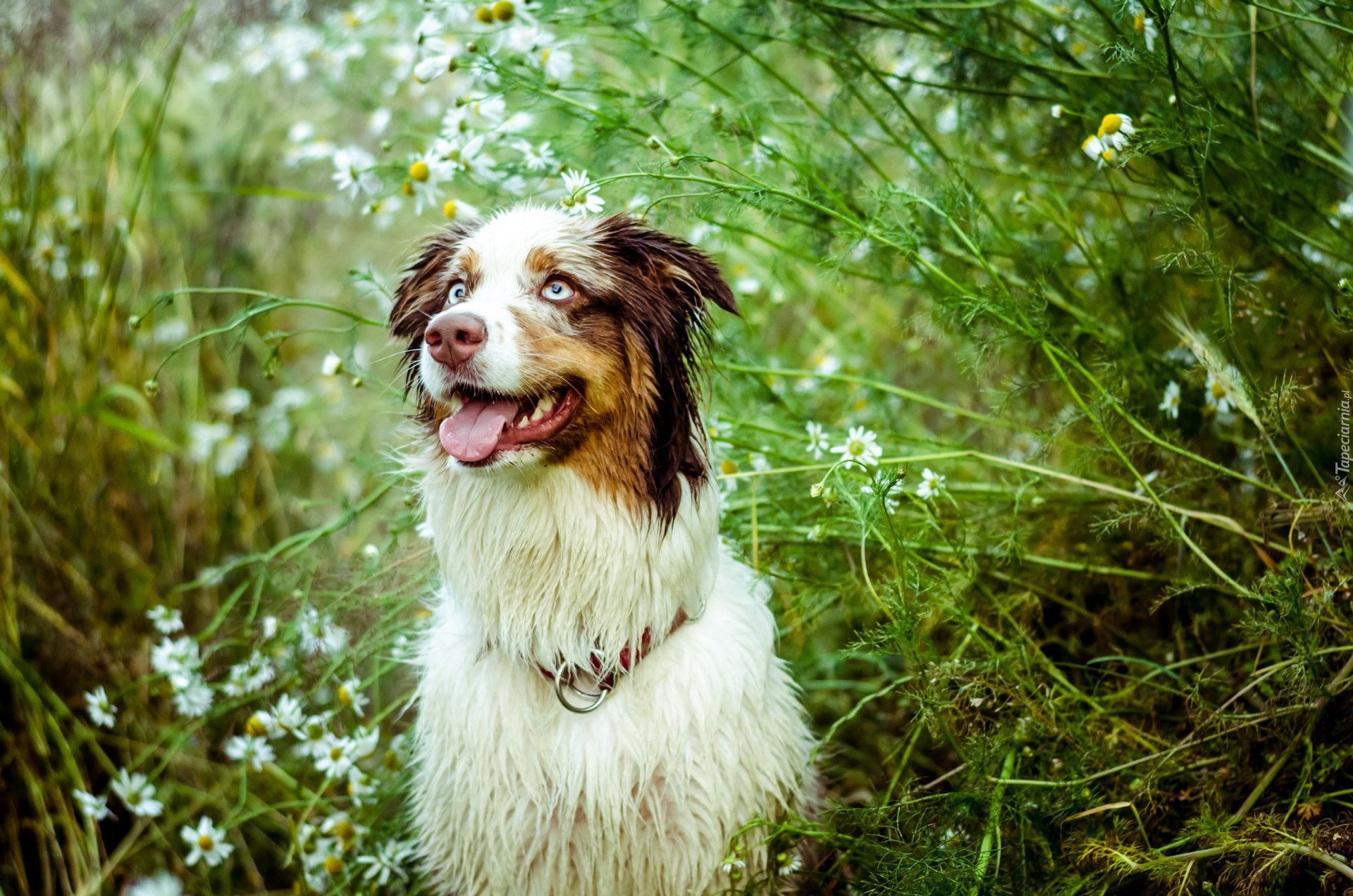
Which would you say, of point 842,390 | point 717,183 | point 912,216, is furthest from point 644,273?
point 842,390

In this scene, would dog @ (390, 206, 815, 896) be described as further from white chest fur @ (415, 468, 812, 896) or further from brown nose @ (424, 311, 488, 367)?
brown nose @ (424, 311, 488, 367)

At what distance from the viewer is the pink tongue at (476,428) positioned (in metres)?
2.22

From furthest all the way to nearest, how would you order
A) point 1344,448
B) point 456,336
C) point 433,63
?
point 433,63 → point 1344,448 → point 456,336

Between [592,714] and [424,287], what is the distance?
1.08m

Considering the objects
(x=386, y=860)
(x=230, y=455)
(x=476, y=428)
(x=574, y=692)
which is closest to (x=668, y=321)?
(x=476, y=428)

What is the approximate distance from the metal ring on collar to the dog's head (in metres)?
0.43

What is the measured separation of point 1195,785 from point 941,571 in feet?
2.48

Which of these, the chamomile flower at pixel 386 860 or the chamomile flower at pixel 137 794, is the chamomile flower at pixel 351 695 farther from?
the chamomile flower at pixel 137 794

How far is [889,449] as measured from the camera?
300 cm

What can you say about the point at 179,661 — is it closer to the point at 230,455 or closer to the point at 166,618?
the point at 166,618

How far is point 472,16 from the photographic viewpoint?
3.21 metres

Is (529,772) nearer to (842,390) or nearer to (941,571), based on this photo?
(941,571)

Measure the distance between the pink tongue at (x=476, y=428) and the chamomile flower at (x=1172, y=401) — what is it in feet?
5.43

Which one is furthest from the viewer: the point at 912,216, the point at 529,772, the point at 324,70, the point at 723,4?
the point at 324,70
